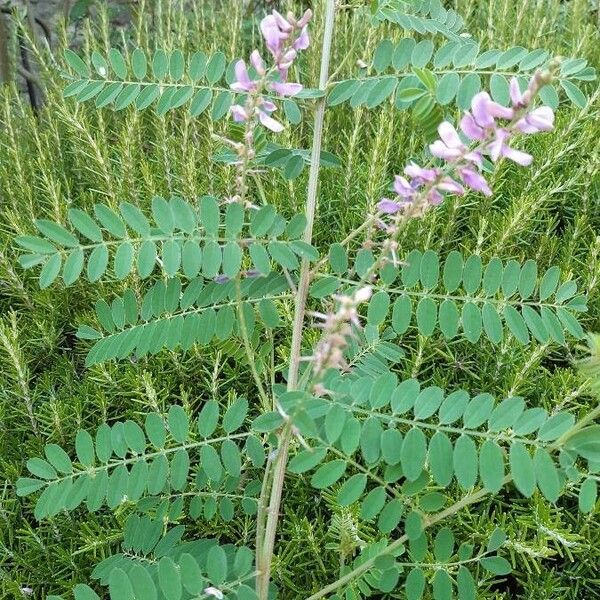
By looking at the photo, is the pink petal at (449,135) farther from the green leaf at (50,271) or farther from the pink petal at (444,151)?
the green leaf at (50,271)

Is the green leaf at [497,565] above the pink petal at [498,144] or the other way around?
the other way around

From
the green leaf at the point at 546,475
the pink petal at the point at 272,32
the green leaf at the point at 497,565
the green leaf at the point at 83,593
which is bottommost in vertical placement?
the green leaf at the point at 497,565

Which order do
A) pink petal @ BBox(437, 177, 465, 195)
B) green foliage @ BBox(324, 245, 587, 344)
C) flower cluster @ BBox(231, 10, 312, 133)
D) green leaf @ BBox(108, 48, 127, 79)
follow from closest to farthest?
pink petal @ BBox(437, 177, 465, 195), flower cluster @ BBox(231, 10, 312, 133), green foliage @ BBox(324, 245, 587, 344), green leaf @ BBox(108, 48, 127, 79)

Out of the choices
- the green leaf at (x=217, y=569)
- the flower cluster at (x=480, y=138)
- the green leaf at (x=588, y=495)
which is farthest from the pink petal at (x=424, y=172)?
the green leaf at (x=217, y=569)

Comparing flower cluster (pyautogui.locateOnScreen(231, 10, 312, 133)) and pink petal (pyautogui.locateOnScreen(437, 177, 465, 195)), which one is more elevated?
flower cluster (pyautogui.locateOnScreen(231, 10, 312, 133))

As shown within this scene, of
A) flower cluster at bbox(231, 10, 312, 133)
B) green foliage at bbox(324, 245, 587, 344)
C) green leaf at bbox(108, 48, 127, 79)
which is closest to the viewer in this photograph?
flower cluster at bbox(231, 10, 312, 133)

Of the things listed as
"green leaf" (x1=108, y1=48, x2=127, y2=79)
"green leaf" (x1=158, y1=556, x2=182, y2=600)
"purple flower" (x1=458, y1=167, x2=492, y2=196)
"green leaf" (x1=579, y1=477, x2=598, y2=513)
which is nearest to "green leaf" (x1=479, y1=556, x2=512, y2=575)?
"green leaf" (x1=579, y1=477, x2=598, y2=513)

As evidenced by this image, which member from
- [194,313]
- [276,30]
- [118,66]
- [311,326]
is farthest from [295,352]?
[118,66]

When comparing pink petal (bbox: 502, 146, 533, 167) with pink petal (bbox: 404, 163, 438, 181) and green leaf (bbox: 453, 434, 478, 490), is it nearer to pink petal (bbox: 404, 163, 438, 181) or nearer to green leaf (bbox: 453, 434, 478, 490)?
pink petal (bbox: 404, 163, 438, 181)

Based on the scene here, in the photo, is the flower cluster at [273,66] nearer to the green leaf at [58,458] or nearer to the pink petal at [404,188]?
the pink petal at [404,188]

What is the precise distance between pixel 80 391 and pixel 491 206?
99cm

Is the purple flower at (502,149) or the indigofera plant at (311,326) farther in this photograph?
the indigofera plant at (311,326)

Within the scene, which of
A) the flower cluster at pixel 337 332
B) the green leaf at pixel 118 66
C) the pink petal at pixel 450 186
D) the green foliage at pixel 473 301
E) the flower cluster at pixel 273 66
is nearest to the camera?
the flower cluster at pixel 337 332

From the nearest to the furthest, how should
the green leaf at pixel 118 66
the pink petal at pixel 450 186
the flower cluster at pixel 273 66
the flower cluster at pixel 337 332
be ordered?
the flower cluster at pixel 337 332
the pink petal at pixel 450 186
the flower cluster at pixel 273 66
the green leaf at pixel 118 66
